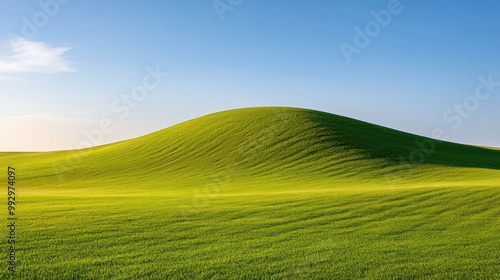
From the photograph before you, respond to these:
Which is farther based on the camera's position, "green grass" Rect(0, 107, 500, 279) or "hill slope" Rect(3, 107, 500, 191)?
"hill slope" Rect(3, 107, 500, 191)

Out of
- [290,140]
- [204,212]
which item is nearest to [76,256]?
[204,212]

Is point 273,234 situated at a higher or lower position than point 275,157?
lower

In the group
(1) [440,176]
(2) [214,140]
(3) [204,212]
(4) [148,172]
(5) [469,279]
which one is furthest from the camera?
(2) [214,140]

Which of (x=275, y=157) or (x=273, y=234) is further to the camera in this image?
(x=275, y=157)

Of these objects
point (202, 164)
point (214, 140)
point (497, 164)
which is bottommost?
point (497, 164)

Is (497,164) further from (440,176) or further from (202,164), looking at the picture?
(202,164)

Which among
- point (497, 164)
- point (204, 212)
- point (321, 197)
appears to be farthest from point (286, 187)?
point (497, 164)

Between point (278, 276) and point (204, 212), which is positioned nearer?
point (278, 276)

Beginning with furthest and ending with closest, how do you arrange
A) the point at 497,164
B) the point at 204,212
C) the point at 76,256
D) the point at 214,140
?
the point at 214,140 → the point at 497,164 → the point at 204,212 → the point at 76,256

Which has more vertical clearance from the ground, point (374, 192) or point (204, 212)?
point (204, 212)

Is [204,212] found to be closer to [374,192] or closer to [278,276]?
[278,276]

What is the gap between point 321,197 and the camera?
18344mm

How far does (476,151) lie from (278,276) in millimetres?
58846

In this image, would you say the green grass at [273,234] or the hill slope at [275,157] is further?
the hill slope at [275,157]
